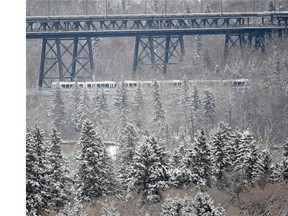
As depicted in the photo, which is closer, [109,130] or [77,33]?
[109,130]

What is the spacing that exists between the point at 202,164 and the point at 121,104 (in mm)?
12475

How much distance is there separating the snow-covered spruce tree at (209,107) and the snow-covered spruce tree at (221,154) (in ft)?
29.6

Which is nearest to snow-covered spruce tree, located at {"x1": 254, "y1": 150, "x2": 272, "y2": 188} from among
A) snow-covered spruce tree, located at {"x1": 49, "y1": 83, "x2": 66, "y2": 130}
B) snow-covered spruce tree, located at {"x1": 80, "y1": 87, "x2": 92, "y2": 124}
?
snow-covered spruce tree, located at {"x1": 80, "y1": 87, "x2": 92, "y2": 124}

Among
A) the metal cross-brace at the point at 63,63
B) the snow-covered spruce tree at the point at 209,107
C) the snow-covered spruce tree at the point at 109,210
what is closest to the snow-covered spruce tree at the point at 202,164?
the snow-covered spruce tree at the point at 109,210

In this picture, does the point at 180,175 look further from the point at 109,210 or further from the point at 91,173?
the point at 109,210

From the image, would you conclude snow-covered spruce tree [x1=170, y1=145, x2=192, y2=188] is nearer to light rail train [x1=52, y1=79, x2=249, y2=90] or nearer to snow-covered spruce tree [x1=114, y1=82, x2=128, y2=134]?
snow-covered spruce tree [x1=114, y1=82, x2=128, y2=134]

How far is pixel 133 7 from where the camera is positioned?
172 ft

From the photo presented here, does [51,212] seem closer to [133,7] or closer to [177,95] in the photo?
[177,95]

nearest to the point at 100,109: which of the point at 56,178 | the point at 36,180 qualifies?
the point at 56,178

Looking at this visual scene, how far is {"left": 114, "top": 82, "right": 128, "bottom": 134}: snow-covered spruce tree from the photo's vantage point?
1260 inches

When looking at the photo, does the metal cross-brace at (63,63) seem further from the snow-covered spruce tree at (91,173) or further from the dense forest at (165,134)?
the snow-covered spruce tree at (91,173)

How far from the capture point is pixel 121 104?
33156mm
